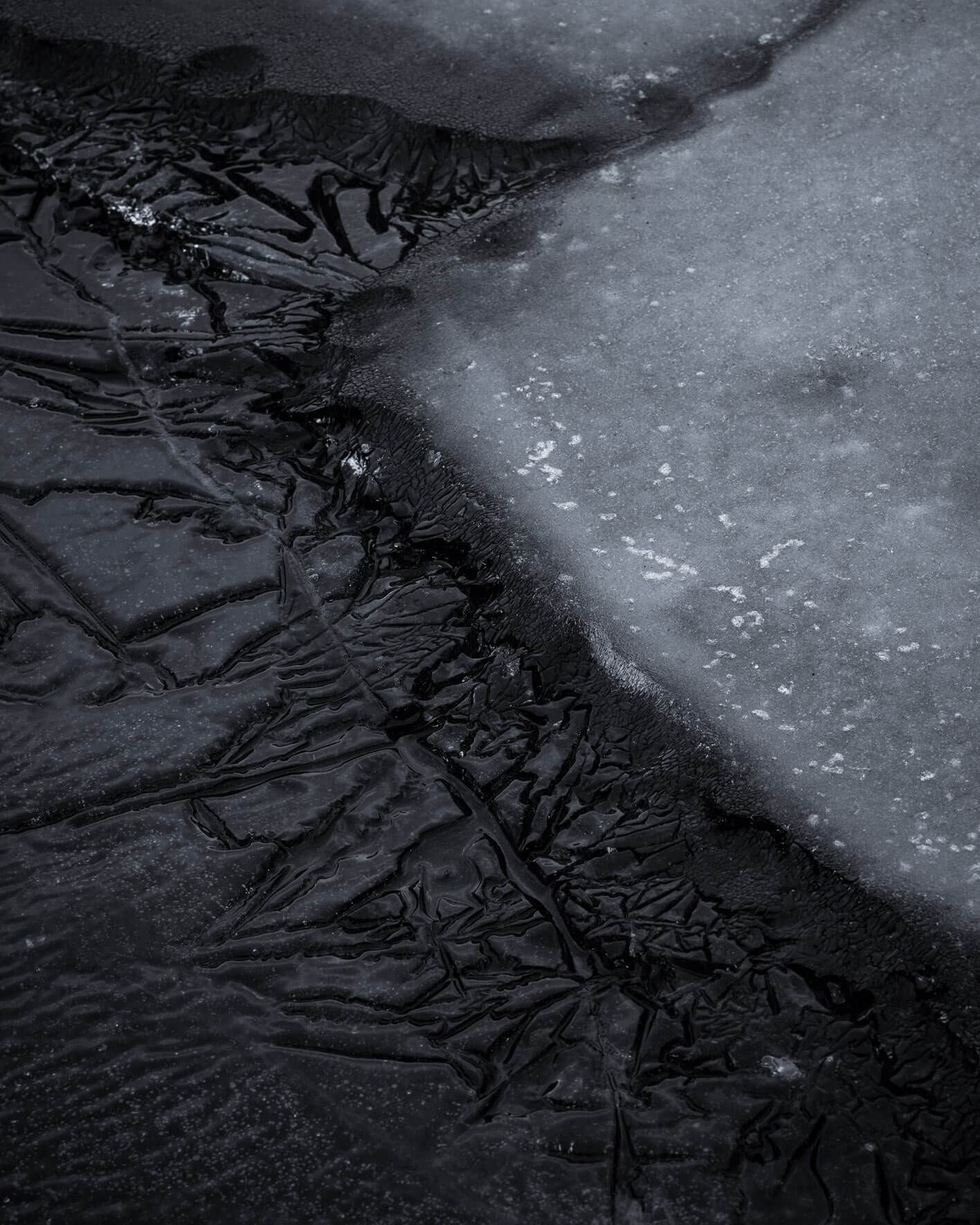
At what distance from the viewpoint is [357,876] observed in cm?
204

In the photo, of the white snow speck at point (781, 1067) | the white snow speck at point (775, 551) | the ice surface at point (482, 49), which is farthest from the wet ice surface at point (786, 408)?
the white snow speck at point (781, 1067)

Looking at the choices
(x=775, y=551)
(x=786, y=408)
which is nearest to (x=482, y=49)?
(x=786, y=408)

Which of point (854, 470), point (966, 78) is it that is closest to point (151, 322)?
point (854, 470)

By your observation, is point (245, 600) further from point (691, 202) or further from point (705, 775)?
point (691, 202)

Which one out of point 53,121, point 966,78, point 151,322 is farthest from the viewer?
point 53,121

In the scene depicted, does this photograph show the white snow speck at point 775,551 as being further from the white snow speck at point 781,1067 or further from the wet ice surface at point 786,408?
the white snow speck at point 781,1067

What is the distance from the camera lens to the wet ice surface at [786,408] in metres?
2.04

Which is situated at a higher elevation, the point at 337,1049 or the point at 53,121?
the point at 53,121

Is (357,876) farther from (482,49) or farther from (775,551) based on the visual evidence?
(482,49)

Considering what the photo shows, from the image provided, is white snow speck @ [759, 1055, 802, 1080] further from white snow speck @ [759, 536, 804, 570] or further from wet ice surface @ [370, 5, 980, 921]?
white snow speck @ [759, 536, 804, 570]

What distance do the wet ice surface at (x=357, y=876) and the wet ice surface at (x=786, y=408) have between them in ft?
0.25

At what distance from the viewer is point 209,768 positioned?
2.19m

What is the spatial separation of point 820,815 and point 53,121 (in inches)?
115

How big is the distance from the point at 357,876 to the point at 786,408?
1.28 meters
